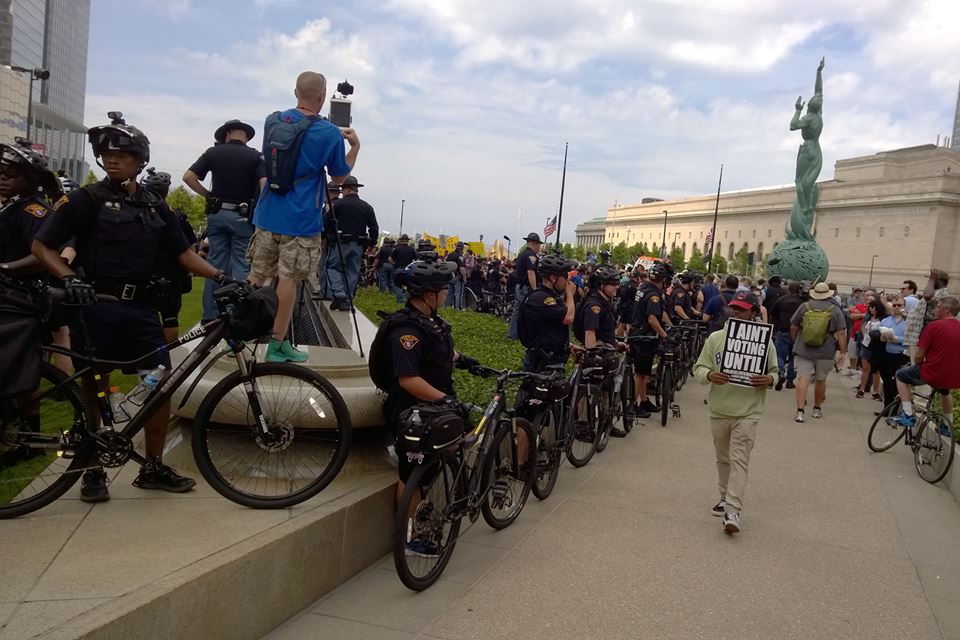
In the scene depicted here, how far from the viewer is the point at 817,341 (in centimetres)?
1177

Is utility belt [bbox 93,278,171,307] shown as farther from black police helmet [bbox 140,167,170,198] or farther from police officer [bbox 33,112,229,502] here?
black police helmet [bbox 140,167,170,198]

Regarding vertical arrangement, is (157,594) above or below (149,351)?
below

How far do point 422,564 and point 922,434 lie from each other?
6.47m

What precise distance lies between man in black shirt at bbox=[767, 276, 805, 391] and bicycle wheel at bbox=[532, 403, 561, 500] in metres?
8.99

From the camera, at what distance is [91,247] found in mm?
4238

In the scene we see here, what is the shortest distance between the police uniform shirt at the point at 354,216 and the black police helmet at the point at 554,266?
3.66 m

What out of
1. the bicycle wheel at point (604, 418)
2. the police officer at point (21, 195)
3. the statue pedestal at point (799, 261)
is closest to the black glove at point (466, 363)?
the police officer at point (21, 195)

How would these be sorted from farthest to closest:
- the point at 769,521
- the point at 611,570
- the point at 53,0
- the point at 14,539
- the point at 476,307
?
1. the point at 53,0
2. the point at 476,307
3. the point at 769,521
4. the point at 611,570
5. the point at 14,539

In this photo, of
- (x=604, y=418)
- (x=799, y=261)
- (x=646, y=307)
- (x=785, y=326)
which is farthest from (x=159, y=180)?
(x=799, y=261)

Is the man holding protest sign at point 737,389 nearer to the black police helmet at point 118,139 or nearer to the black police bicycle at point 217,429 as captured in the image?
the black police bicycle at point 217,429

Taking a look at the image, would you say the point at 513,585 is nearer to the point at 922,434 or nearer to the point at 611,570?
the point at 611,570

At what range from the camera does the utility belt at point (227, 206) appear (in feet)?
24.1

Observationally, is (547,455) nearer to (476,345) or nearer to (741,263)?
(476,345)

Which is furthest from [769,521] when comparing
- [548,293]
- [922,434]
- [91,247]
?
[91,247]
